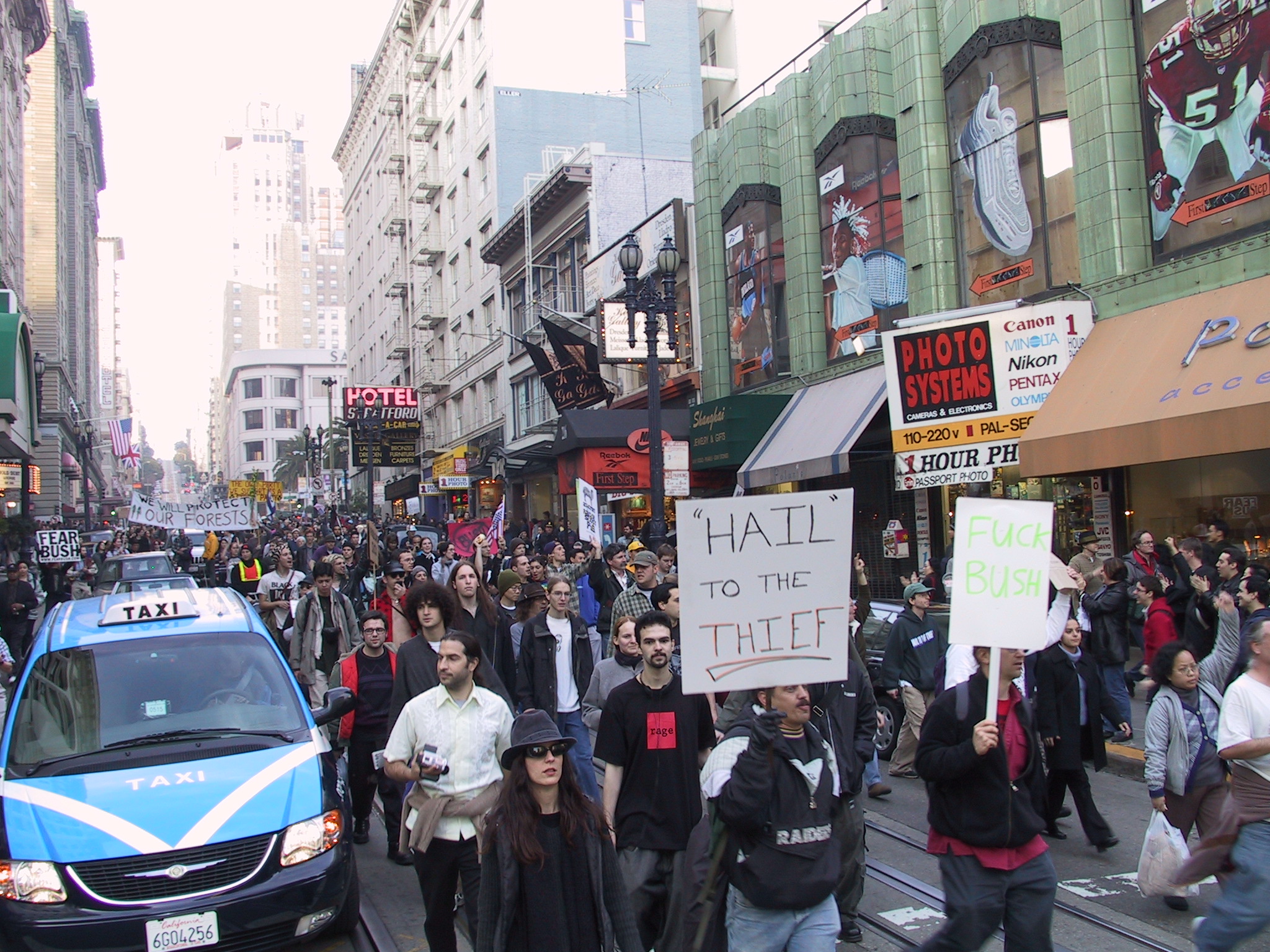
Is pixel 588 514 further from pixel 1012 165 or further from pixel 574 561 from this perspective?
pixel 1012 165

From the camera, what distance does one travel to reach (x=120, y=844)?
16.3ft

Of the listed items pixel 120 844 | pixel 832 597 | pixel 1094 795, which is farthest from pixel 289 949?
pixel 1094 795

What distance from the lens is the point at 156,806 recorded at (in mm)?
5172

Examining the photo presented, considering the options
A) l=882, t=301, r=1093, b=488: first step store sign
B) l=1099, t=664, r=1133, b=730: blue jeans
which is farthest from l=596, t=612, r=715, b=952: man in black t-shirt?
l=882, t=301, r=1093, b=488: first step store sign

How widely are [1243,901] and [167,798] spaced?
475 cm

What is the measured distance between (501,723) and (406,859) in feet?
8.98

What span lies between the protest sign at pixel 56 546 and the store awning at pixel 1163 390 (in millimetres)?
19649

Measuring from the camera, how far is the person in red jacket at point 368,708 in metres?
7.56

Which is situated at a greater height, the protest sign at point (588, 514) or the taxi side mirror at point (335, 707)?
the protest sign at point (588, 514)

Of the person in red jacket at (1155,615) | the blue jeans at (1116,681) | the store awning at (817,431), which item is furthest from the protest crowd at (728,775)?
the store awning at (817,431)

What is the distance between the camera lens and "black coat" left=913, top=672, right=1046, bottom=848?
14.2 feet

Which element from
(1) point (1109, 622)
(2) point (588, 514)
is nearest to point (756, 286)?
(2) point (588, 514)

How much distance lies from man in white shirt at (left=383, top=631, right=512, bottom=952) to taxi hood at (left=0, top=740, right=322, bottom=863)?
728 millimetres

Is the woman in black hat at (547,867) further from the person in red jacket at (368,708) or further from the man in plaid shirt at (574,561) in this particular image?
the man in plaid shirt at (574,561)
